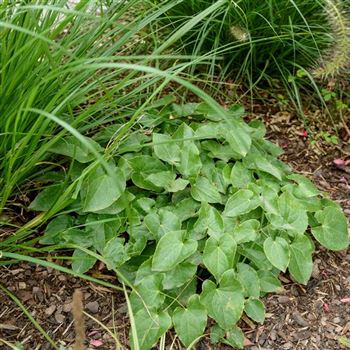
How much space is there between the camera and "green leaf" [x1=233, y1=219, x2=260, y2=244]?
2039 mm

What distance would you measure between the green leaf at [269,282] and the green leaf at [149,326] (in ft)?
1.14

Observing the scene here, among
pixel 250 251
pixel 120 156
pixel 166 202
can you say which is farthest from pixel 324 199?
pixel 120 156

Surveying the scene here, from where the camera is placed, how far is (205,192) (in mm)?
2172

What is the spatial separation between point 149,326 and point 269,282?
0.43 meters

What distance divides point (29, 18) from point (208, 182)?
795 millimetres

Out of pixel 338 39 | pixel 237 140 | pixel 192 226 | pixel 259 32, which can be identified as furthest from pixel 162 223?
pixel 259 32

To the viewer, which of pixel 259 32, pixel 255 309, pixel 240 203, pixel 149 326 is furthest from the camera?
pixel 259 32

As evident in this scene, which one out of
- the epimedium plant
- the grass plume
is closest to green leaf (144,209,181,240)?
the epimedium plant

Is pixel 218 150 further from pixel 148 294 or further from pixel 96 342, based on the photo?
pixel 96 342

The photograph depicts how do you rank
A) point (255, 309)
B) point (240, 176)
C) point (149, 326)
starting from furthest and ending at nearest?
point (240, 176) < point (255, 309) < point (149, 326)

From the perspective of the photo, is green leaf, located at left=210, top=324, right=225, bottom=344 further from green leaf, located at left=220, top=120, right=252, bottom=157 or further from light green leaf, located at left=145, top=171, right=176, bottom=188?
green leaf, located at left=220, top=120, right=252, bottom=157

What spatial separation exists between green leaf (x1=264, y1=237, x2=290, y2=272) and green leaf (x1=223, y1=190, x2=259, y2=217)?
0.42ft

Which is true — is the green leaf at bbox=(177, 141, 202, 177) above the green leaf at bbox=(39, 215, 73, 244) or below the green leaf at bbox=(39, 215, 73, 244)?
above

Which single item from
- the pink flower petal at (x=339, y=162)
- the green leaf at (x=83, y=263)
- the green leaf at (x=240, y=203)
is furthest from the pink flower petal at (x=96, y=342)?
the pink flower petal at (x=339, y=162)
